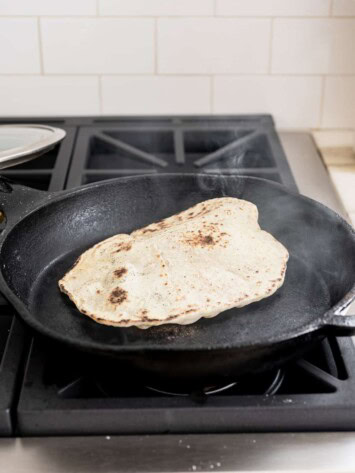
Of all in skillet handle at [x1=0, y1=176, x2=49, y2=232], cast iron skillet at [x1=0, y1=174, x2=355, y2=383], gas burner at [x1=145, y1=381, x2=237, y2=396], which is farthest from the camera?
skillet handle at [x1=0, y1=176, x2=49, y2=232]

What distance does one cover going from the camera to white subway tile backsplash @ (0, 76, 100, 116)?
181 centimetres

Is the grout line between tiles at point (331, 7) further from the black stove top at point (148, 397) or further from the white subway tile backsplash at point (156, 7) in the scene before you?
the black stove top at point (148, 397)

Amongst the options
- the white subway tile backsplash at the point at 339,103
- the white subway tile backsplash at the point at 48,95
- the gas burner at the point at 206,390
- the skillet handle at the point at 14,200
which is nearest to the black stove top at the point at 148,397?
the gas burner at the point at 206,390

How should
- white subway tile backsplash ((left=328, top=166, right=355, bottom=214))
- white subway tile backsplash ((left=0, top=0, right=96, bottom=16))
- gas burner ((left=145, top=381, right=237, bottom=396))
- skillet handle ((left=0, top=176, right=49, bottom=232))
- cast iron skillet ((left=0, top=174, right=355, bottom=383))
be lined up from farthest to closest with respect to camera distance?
1. white subway tile backsplash ((left=0, top=0, right=96, bottom=16))
2. white subway tile backsplash ((left=328, top=166, right=355, bottom=214))
3. skillet handle ((left=0, top=176, right=49, bottom=232))
4. gas burner ((left=145, top=381, right=237, bottom=396))
5. cast iron skillet ((left=0, top=174, right=355, bottom=383))

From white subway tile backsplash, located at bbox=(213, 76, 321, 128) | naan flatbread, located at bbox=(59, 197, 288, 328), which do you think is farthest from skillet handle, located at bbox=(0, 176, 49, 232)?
white subway tile backsplash, located at bbox=(213, 76, 321, 128)

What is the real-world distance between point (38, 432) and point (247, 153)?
38.9 inches

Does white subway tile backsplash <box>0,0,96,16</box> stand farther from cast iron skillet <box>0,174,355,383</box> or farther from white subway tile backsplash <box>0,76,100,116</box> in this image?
cast iron skillet <box>0,174,355,383</box>

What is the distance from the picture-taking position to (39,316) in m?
1.09

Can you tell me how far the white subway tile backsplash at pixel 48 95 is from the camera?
71.1 inches

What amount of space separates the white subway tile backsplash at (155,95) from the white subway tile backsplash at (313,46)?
200 mm

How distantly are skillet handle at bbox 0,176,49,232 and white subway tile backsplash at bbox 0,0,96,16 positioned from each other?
1.95ft

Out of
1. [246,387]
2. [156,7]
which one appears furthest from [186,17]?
[246,387]

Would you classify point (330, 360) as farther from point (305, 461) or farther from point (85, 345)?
point (85, 345)

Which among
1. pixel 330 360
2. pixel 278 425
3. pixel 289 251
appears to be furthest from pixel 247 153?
pixel 278 425
